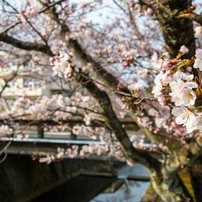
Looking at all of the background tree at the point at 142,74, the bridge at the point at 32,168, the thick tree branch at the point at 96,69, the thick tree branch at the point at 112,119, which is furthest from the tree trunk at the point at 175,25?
the bridge at the point at 32,168

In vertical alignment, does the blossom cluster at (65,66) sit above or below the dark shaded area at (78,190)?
above

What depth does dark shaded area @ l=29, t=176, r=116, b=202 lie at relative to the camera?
23.6 ft

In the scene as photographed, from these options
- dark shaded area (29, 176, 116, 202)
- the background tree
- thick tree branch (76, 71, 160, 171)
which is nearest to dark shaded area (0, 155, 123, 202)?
dark shaded area (29, 176, 116, 202)

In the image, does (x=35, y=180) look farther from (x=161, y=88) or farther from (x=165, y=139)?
(x=161, y=88)

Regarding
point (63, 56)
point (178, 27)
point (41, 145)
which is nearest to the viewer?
point (63, 56)

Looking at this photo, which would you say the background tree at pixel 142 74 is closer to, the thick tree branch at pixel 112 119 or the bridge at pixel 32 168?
the thick tree branch at pixel 112 119

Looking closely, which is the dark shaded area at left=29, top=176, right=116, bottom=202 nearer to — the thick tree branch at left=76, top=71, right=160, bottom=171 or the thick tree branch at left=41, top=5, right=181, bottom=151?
the thick tree branch at left=41, top=5, right=181, bottom=151

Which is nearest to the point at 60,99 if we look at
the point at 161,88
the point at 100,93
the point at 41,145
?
the point at 100,93

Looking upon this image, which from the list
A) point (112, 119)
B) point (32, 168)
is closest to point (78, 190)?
point (32, 168)

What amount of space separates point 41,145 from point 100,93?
16.0ft

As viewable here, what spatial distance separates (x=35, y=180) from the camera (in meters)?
7.33

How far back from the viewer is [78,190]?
802 cm

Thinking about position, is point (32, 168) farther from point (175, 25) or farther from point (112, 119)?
point (175, 25)

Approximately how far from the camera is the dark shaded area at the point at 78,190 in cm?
719
